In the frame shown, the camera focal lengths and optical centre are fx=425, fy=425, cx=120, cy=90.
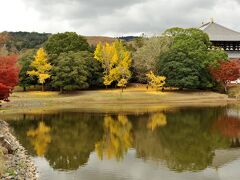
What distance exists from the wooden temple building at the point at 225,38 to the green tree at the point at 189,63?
554 inches

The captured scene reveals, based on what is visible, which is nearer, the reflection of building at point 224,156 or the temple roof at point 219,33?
the reflection of building at point 224,156

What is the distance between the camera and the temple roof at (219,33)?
92812 mm

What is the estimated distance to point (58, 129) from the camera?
40312mm

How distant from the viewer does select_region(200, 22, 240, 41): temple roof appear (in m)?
92.8

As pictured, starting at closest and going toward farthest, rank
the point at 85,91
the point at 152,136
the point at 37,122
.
Answer: the point at 152,136, the point at 37,122, the point at 85,91

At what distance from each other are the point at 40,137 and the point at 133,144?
8.47 metres

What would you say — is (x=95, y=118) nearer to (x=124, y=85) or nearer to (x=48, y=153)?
(x=48, y=153)

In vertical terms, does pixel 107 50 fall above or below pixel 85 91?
above

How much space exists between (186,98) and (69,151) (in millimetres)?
42555

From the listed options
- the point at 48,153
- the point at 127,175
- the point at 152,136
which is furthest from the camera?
the point at 152,136

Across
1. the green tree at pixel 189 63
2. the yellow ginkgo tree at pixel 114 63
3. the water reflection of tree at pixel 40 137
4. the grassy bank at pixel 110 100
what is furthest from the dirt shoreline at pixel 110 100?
the water reflection of tree at pixel 40 137

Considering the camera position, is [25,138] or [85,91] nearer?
[25,138]

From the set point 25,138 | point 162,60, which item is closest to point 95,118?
point 25,138

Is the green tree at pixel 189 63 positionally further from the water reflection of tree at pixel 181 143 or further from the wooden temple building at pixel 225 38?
the water reflection of tree at pixel 181 143
